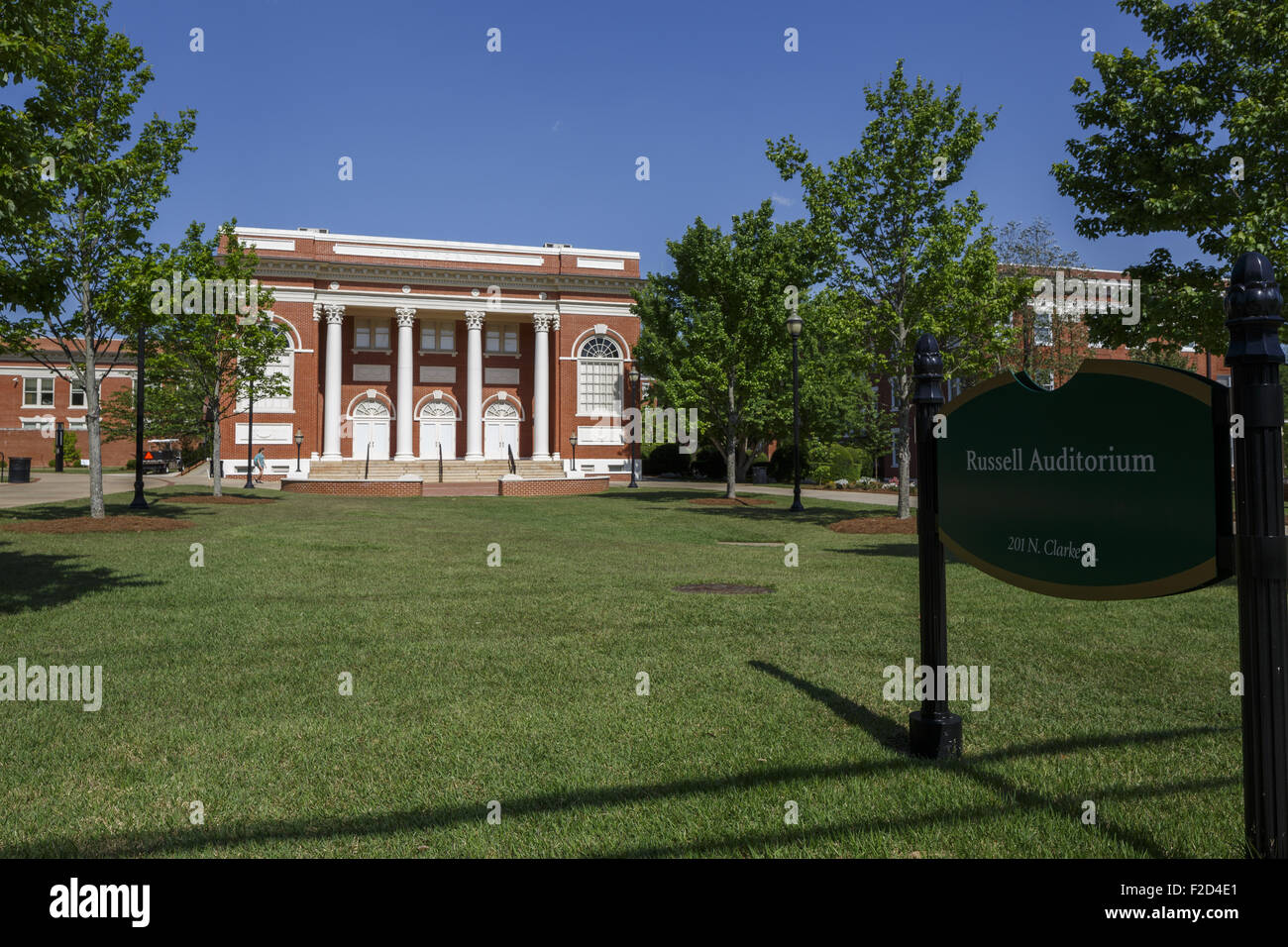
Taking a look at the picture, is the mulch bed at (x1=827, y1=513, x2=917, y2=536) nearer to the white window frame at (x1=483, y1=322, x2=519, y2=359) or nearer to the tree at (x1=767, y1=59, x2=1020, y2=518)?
the tree at (x1=767, y1=59, x2=1020, y2=518)

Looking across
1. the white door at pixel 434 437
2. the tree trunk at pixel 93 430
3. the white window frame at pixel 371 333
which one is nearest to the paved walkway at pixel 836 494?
the white door at pixel 434 437

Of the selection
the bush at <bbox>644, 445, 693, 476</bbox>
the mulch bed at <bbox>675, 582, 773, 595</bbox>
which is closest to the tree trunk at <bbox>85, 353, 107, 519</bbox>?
the mulch bed at <bbox>675, 582, 773, 595</bbox>

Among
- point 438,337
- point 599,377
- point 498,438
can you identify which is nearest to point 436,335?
point 438,337

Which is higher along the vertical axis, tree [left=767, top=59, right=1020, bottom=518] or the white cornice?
the white cornice


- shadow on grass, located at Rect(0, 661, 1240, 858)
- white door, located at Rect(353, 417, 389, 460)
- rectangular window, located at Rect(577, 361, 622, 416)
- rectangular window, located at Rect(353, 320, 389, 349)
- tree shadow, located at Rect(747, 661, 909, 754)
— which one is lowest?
shadow on grass, located at Rect(0, 661, 1240, 858)

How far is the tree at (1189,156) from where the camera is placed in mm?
12289

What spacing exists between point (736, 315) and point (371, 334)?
101 feet

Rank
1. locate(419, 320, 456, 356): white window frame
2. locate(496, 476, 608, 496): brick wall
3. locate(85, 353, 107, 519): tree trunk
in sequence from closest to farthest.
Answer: locate(85, 353, 107, 519): tree trunk, locate(496, 476, 608, 496): brick wall, locate(419, 320, 456, 356): white window frame

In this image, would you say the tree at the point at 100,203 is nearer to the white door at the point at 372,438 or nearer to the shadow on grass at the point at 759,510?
the shadow on grass at the point at 759,510

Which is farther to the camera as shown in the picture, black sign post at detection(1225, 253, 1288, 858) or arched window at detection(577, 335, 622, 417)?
arched window at detection(577, 335, 622, 417)

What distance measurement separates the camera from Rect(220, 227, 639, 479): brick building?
155 ft

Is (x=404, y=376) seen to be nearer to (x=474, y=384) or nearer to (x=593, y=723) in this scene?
(x=474, y=384)

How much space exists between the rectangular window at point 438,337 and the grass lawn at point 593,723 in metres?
43.8

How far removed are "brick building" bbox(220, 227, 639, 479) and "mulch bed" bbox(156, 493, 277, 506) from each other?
18039 mm
